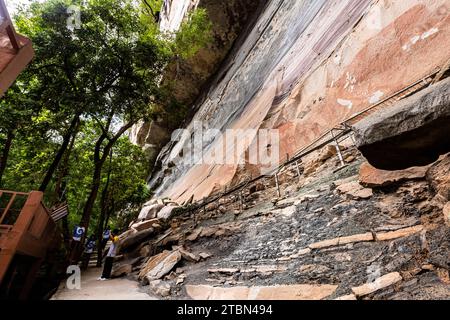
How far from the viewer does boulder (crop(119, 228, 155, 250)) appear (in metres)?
11.1

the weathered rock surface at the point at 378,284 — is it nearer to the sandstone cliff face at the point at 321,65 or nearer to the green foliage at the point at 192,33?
the sandstone cliff face at the point at 321,65

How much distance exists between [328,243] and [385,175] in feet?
4.57

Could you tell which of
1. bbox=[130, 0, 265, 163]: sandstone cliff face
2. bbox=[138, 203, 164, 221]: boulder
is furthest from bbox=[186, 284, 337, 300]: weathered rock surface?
bbox=[130, 0, 265, 163]: sandstone cliff face

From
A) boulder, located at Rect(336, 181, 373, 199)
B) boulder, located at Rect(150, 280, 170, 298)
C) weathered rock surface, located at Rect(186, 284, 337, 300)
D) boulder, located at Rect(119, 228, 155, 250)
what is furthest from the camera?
boulder, located at Rect(119, 228, 155, 250)

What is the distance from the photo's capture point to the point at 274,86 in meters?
10.2

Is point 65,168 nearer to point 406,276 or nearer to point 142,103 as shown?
point 142,103

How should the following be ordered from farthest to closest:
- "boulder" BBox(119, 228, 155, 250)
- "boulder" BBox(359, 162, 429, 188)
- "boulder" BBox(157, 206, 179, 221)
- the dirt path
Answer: "boulder" BBox(157, 206, 179, 221) → "boulder" BBox(119, 228, 155, 250) → the dirt path → "boulder" BBox(359, 162, 429, 188)

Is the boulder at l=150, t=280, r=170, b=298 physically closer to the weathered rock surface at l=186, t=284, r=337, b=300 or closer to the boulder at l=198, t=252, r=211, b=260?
the weathered rock surface at l=186, t=284, r=337, b=300

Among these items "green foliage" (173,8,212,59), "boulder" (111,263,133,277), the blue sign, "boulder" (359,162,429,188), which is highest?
"green foliage" (173,8,212,59)

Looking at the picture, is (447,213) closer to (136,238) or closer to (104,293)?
(104,293)

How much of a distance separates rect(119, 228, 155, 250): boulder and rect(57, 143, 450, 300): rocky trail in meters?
3.78

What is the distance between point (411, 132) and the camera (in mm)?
2979

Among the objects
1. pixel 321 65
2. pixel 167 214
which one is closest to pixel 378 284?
pixel 321 65

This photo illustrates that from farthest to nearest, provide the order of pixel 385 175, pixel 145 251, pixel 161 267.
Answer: pixel 145 251
pixel 161 267
pixel 385 175
